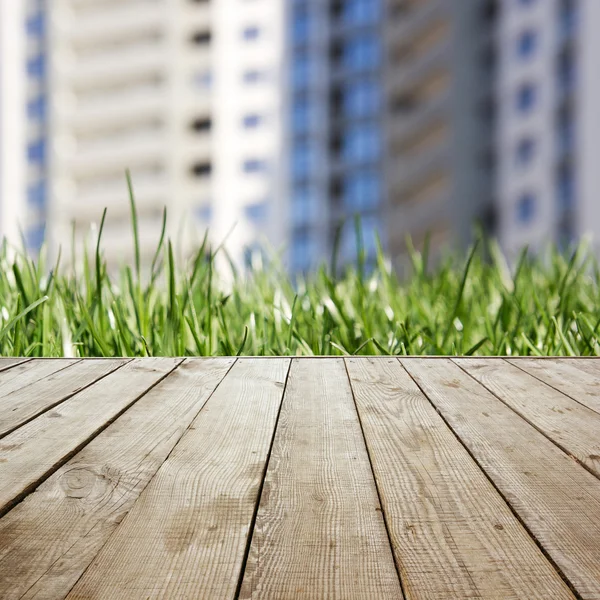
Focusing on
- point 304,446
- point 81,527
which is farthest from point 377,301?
point 81,527

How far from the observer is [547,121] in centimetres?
2925

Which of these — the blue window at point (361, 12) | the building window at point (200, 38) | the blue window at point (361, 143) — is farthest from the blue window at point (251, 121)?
the blue window at point (361, 12)

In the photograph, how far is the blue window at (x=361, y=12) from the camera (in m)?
41.4

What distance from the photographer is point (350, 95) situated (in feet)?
140

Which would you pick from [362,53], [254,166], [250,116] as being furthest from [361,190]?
[250,116]

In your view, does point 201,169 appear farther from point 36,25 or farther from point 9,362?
point 9,362

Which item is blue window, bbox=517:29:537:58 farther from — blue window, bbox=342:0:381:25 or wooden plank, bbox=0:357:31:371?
wooden plank, bbox=0:357:31:371

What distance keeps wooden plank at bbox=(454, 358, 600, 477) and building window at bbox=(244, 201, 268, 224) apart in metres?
42.2

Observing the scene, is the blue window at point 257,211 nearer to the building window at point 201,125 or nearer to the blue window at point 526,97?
the building window at point 201,125

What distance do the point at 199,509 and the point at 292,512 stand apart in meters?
0.13

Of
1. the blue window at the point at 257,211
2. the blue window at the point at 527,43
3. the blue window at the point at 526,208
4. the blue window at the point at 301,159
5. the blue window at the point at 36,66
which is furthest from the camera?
the blue window at the point at 36,66

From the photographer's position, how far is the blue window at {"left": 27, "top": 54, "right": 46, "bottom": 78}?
46312 millimetres

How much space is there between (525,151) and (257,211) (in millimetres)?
17736

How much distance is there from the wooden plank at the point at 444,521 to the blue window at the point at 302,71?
1722 inches
